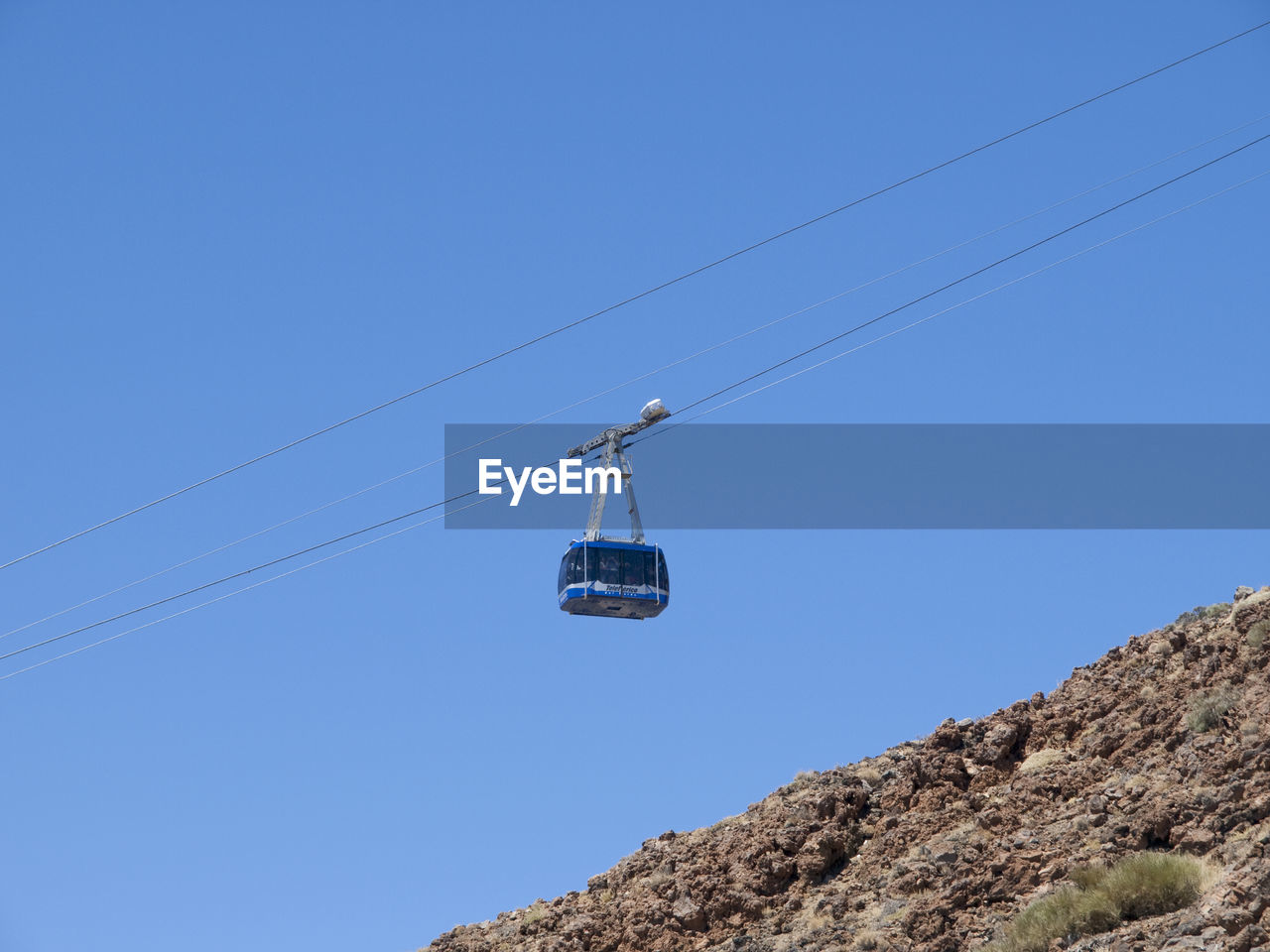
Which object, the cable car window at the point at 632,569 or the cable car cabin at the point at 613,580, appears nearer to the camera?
the cable car cabin at the point at 613,580

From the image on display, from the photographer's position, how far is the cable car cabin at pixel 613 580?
54.7 meters

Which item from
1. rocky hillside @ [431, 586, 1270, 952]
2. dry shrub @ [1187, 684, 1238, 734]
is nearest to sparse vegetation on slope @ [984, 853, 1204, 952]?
rocky hillside @ [431, 586, 1270, 952]

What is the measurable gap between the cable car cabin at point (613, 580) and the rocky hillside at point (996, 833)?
8578mm

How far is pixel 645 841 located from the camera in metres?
48.3

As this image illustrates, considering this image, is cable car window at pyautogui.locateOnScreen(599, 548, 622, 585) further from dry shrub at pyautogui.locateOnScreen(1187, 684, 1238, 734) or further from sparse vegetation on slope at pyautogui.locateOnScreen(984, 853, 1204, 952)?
sparse vegetation on slope at pyautogui.locateOnScreen(984, 853, 1204, 952)

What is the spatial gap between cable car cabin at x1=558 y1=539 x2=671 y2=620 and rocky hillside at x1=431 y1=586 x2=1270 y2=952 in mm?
8578

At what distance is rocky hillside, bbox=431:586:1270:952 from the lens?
111ft

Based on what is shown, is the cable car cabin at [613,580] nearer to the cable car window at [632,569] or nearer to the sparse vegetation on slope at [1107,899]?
the cable car window at [632,569]

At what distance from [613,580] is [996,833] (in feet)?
58.4

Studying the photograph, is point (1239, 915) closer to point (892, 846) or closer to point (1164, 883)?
point (1164, 883)

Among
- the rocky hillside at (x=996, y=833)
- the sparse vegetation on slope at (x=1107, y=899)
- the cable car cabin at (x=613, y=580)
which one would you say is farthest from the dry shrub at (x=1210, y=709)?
the cable car cabin at (x=613, y=580)

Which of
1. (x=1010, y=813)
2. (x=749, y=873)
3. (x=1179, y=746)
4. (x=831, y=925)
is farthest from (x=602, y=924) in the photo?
(x=1179, y=746)

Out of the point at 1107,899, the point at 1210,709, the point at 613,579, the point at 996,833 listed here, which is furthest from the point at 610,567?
the point at 1107,899

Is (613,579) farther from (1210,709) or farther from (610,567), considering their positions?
(1210,709)
